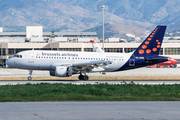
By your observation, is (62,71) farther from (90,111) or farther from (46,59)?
(90,111)

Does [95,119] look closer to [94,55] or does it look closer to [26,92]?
[26,92]

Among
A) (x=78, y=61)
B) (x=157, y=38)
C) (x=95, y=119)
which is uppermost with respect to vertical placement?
(x=157, y=38)

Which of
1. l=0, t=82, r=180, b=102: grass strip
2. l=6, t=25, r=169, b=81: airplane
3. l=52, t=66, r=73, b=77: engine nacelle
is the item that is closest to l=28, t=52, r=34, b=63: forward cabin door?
l=6, t=25, r=169, b=81: airplane

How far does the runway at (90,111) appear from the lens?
17.0 meters

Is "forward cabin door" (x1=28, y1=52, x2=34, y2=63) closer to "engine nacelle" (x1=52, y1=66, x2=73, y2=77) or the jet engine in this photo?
the jet engine

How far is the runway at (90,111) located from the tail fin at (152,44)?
85.8 ft

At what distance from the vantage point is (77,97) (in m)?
23.9

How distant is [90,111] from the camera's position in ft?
61.5

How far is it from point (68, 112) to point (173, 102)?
8.86 meters

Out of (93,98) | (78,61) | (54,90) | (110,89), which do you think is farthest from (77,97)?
(78,61)

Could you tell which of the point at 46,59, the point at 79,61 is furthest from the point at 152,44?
the point at 46,59

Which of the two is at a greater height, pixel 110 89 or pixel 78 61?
pixel 78 61

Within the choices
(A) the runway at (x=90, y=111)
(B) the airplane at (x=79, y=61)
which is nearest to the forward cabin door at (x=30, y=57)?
(B) the airplane at (x=79, y=61)

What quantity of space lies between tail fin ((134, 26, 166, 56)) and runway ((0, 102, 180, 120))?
85.8ft
